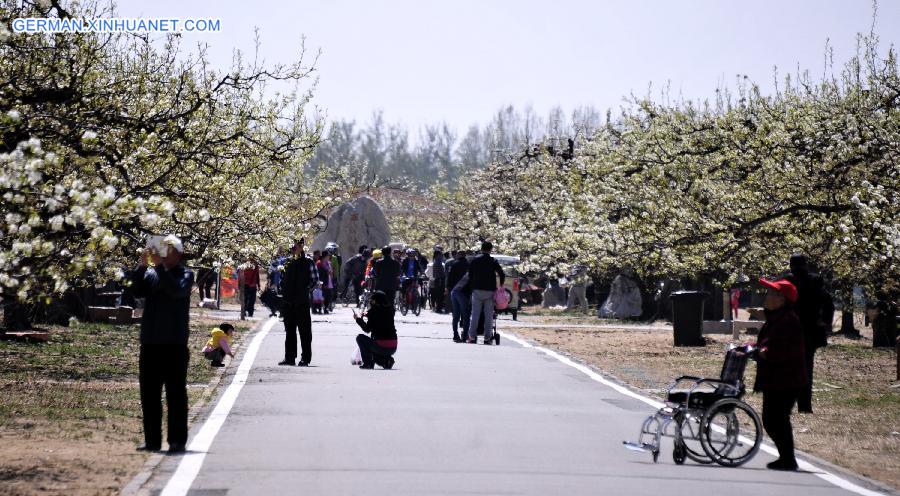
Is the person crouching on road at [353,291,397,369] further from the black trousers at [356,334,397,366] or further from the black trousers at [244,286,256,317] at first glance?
the black trousers at [244,286,256,317]

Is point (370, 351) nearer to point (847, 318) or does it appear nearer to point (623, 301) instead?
point (847, 318)

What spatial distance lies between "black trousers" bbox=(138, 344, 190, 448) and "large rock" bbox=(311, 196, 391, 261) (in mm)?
46025

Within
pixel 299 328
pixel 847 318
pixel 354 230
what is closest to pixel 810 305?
pixel 299 328

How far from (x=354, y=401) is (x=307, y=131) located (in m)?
12.8

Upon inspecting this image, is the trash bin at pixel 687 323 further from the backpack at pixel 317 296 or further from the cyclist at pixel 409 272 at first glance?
the cyclist at pixel 409 272

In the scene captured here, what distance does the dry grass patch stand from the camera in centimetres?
1331

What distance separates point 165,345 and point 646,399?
6.88 meters

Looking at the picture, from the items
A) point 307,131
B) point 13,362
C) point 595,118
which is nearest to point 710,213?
point 307,131

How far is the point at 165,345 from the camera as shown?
1159cm

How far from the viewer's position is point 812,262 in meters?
26.6

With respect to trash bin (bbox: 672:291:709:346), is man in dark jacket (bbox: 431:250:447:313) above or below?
above

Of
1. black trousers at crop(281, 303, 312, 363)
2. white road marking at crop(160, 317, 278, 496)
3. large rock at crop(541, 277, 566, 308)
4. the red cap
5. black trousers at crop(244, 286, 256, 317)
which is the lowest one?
white road marking at crop(160, 317, 278, 496)

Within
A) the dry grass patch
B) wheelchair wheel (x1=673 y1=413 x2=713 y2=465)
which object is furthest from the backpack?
wheelchair wheel (x1=673 y1=413 x2=713 y2=465)

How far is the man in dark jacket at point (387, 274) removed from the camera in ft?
97.1
